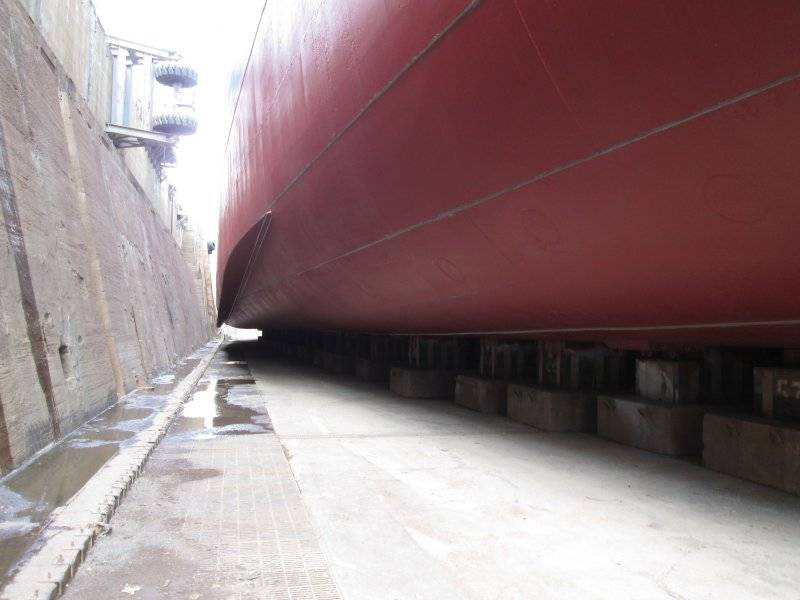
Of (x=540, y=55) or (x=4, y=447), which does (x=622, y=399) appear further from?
(x=4, y=447)

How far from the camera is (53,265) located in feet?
13.1

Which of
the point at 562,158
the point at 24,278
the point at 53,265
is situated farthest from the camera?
the point at 53,265

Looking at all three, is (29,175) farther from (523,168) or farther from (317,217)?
(523,168)

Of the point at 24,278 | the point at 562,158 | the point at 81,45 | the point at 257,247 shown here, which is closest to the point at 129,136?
the point at 81,45

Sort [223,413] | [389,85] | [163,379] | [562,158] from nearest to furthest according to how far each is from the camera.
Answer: [562,158] → [389,85] → [223,413] → [163,379]

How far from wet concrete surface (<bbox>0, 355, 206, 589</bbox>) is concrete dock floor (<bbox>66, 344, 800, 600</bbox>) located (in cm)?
26

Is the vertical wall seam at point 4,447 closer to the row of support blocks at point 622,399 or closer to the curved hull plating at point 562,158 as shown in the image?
the curved hull plating at point 562,158

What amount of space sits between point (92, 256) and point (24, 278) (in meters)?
2.14

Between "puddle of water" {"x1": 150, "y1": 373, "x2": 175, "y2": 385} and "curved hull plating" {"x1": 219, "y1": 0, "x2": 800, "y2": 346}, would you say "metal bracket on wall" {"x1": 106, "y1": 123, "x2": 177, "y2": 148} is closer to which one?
"puddle of water" {"x1": 150, "y1": 373, "x2": 175, "y2": 385}

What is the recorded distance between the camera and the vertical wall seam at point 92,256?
5.25 meters

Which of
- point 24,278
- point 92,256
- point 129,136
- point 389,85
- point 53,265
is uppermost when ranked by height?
point 129,136

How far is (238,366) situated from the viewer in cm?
1095

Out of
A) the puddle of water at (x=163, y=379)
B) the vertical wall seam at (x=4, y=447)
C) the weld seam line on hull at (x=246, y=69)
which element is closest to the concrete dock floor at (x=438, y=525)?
the vertical wall seam at (x=4, y=447)

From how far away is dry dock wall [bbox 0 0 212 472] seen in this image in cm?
313
